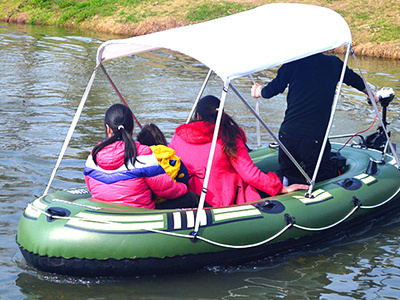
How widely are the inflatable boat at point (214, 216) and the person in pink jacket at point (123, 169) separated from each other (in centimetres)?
12

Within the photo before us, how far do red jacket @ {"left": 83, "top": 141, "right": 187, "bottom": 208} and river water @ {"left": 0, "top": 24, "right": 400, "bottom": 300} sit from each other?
2.15 ft

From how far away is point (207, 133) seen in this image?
4.90 meters

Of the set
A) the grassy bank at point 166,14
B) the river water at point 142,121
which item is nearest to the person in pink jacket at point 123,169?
the river water at point 142,121

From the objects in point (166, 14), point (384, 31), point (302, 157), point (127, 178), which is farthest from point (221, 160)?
point (166, 14)

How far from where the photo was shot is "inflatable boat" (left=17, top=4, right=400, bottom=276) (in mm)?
4387

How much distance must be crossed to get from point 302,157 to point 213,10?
15.4 metres

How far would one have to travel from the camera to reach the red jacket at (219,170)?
4.92 metres

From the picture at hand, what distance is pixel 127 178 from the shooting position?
4.56 metres

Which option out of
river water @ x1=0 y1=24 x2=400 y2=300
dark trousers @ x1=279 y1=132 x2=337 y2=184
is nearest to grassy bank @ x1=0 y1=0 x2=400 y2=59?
river water @ x1=0 y1=24 x2=400 y2=300

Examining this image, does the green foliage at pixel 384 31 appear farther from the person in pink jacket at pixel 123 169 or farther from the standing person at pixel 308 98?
the person in pink jacket at pixel 123 169

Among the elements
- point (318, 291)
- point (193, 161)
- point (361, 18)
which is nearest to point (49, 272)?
point (193, 161)

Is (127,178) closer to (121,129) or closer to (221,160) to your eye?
(121,129)

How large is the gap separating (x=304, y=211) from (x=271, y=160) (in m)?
1.47

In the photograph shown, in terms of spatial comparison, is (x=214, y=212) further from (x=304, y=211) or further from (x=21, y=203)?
(x=21, y=203)
